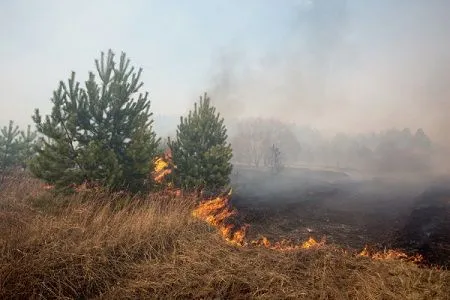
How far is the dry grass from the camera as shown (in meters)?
5.15

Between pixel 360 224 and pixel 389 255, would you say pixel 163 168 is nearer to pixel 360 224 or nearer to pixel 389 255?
pixel 389 255

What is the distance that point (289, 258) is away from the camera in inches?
259

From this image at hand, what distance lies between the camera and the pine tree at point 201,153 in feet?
59.4

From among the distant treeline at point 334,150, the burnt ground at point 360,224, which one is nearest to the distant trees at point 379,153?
the distant treeline at point 334,150

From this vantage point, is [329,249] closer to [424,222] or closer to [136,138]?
[136,138]

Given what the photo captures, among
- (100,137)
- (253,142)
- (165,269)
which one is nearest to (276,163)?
(253,142)

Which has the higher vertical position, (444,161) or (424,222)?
(444,161)

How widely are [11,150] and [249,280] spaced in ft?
81.2

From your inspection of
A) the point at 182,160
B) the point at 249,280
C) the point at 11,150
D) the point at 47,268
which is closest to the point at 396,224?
the point at 182,160

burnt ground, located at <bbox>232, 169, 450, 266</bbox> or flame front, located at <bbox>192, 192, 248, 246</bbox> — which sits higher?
flame front, located at <bbox>192, 192, 248, 246</bbox>

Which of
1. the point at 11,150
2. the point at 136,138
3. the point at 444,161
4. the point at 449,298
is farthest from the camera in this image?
the point at 444,161

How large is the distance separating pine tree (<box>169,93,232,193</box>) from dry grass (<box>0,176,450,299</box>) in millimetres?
10740

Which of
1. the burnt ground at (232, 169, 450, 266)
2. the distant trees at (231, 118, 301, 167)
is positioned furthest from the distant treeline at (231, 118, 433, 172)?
the burnt ground at (232, 169, 450, 266)

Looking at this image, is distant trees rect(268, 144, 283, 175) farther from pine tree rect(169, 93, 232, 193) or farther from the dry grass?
the dry grass
